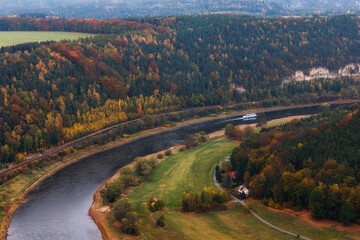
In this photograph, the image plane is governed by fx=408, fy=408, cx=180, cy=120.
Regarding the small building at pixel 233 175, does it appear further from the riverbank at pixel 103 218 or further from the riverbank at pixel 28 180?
the riverbank at pixel 28 180

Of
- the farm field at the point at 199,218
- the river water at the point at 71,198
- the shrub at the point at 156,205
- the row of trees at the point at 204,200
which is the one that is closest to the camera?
the farm field at the point at 199,218

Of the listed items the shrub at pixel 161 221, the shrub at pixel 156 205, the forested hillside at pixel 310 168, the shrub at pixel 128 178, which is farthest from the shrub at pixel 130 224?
the forested hillside at pixel 310 168

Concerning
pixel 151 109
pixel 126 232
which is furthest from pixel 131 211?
pixel 151 109

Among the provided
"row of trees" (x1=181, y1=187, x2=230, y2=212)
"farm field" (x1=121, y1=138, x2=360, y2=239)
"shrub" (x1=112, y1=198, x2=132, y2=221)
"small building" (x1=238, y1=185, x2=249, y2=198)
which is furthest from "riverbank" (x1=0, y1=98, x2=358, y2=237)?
"small building" (x1=238, y1=185, x2=249, y2=198)

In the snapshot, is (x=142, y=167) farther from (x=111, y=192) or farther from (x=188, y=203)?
(x=188, y=203)

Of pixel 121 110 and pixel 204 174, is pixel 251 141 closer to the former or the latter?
pixel 204 174
